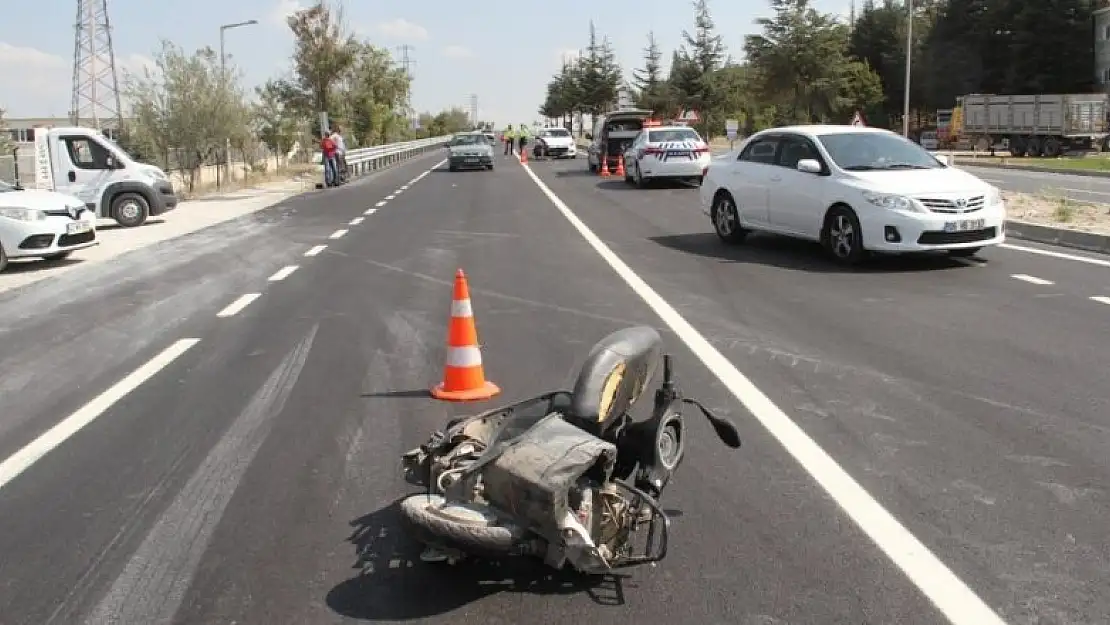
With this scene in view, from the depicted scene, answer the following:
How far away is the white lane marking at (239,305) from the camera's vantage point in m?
10.2

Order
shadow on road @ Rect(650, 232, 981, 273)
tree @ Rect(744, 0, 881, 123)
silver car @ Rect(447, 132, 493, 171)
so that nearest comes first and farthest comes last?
1. shadow on road @ Rect(650, 232, 981, 273)
2. silver car @ Rect(447, 132, 493, 171)
3. tree @ Rect(744, 0, 881, 123)

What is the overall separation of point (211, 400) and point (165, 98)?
24963 mm

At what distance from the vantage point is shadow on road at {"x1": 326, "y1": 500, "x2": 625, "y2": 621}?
12.5ft

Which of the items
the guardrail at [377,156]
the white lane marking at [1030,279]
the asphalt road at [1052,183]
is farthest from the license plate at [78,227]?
the guardrail at [377,156]

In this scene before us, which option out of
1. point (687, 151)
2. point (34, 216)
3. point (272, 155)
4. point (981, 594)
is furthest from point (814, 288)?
point (272, 155)

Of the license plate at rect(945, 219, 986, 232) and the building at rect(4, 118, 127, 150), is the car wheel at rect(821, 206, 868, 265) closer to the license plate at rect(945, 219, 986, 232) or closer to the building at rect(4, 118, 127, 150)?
the license plate at rect(945, 219, 986, 232)

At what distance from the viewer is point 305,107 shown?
4978 cm

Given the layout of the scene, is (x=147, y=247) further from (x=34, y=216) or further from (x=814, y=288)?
(x=814, y=288)

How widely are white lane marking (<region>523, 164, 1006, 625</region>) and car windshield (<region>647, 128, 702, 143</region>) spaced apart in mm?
20627

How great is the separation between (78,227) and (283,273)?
3802 millimetres

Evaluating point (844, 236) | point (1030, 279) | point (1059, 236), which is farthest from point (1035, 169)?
point (1030, 279)

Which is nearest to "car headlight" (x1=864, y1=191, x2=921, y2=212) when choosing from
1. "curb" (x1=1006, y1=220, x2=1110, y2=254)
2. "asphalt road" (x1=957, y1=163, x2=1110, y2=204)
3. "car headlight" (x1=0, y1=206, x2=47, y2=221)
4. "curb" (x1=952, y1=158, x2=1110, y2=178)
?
"curb" (x1=1006, y1=220, x2=1110, y2=254)

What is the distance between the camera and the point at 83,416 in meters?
6.57

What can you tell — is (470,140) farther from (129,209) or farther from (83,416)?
(83,416)
